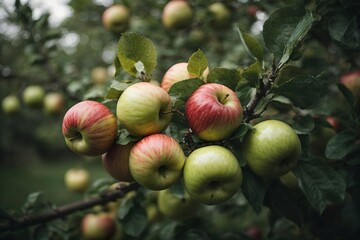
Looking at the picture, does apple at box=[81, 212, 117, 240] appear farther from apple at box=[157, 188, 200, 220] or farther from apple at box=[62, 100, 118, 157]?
apple at box=[62, 100, 118, 157]

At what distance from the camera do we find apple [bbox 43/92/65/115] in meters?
3.33

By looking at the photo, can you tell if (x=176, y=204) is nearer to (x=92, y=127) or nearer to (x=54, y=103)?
(x=92, y=127)

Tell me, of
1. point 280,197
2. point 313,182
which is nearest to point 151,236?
point 280,197

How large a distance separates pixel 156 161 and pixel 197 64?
0.47 metres

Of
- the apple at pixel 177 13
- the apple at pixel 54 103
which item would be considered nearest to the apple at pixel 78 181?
the apple at pixel 54 103

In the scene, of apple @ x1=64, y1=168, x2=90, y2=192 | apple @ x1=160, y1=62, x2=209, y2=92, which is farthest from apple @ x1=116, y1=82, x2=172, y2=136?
apple @ x1=64, y1=168, x2=90, y2=192

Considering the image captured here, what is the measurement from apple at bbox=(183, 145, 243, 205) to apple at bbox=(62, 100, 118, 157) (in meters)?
0.35

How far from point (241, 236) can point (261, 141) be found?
1024 millimetres

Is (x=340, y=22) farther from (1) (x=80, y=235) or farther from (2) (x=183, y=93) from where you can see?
(1) (x=80, y=235)

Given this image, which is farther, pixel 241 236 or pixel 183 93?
pixel 241 236

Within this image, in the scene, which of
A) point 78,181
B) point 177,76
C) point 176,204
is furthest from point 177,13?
point 78,181

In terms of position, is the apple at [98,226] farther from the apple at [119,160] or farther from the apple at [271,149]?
the apple at [271,149]

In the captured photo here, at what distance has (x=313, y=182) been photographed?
1.46m

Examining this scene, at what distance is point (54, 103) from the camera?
3330 mm
